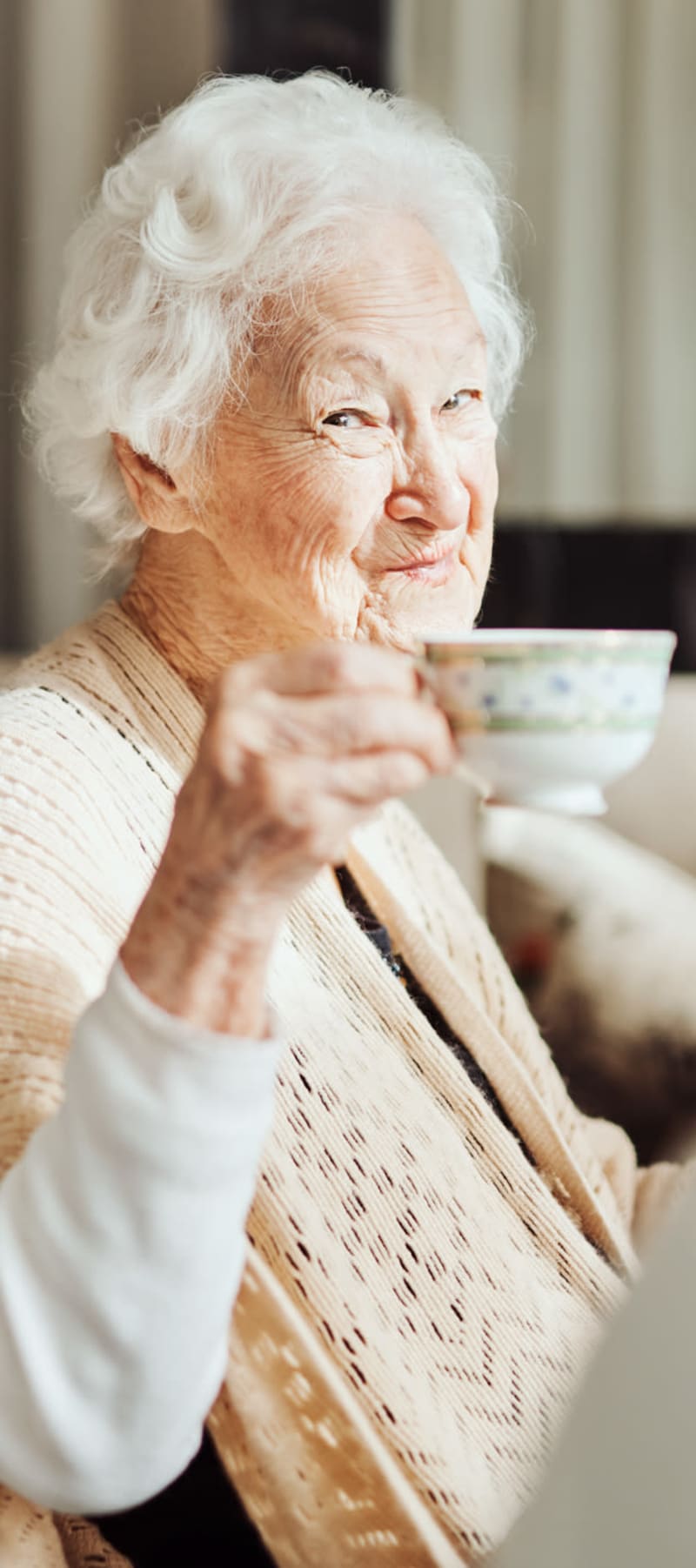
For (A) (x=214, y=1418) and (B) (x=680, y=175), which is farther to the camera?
(B) (x=680, y=175)

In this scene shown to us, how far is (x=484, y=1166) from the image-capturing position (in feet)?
3.62

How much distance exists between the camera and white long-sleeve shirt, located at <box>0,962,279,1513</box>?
0.66 metres

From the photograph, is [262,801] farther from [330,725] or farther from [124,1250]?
[124,1250]

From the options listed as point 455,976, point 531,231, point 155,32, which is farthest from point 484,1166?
point 155,32

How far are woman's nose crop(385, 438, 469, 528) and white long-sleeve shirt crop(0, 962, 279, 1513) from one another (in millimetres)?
546

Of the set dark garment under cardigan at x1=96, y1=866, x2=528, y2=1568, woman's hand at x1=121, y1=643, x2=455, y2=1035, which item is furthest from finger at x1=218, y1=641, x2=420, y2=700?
dark garment under cardigan at x1=96, y1=866, x2=528, y2=1568

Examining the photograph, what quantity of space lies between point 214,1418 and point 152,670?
1.78 feet

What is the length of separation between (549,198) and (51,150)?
851 mm

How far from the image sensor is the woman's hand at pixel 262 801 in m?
0.64

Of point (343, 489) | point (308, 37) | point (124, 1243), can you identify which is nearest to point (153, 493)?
point (343, 489)

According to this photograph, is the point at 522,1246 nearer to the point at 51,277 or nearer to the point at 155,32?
the point at 51,277

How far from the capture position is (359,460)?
1108 mm

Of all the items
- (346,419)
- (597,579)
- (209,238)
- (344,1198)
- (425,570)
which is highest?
(209,238)

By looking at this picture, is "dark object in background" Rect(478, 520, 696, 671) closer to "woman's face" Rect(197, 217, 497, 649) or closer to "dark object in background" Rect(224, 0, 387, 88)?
"dark object in background" Rect(224, 0, 387, 88)
